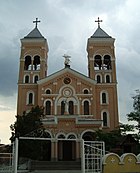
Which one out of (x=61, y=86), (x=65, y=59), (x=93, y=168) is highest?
(x=65, y=59)

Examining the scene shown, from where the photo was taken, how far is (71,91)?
124 ft

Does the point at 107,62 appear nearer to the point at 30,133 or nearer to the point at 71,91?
the point at 71,91

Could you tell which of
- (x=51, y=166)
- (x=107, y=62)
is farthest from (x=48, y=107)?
(x=51, y=166)

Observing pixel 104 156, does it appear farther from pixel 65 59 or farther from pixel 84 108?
pixel 65 59

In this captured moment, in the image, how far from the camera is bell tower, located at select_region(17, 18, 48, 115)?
38.4 meters

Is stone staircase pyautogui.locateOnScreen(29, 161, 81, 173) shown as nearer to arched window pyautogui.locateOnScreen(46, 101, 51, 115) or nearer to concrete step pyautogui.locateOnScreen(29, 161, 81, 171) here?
concrete step pyautogui.locateOnScreen(29, 161, 81, 171)

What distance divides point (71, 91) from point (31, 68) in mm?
7253

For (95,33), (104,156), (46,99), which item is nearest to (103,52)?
(95,33)

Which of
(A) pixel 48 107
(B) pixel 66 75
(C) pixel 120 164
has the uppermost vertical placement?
(B) pixel 66 75

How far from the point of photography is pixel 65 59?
39.8m

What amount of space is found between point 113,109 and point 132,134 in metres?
14.7

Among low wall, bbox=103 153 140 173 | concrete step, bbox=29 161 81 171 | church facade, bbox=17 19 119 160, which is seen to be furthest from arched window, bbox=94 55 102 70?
low wall, bbox=103 153 140 173

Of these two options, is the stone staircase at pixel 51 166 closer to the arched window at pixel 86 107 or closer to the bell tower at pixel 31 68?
the arched window at pixel 86 107

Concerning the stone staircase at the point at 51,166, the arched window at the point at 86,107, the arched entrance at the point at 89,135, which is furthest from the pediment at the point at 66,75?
the stone staircase at the point at 51,166
